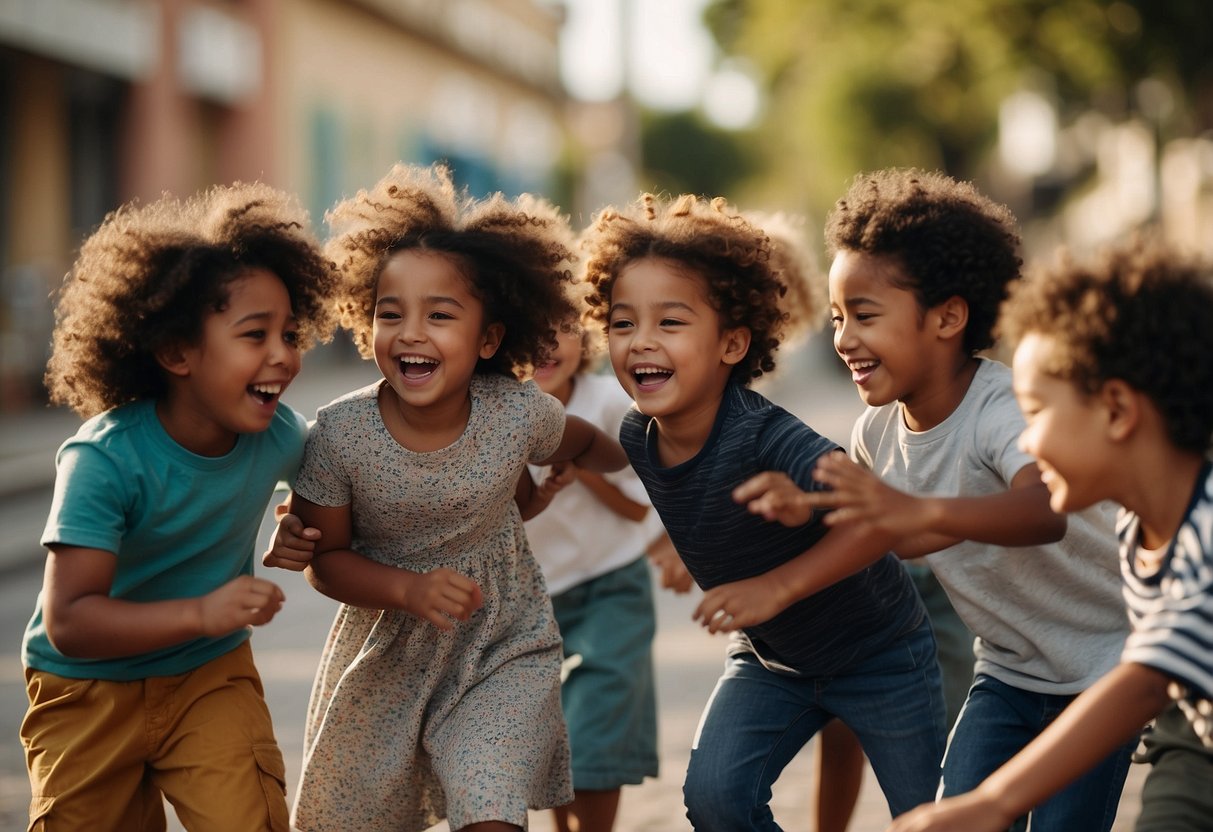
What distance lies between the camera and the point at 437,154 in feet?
121

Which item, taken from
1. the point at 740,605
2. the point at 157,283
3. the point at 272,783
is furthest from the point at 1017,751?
the point at 157,283

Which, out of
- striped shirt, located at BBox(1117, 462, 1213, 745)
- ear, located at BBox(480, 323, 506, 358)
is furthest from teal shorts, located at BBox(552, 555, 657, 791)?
striped shirt, located at BBox(1117, 462, 1213, 745)

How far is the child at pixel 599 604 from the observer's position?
4.66 metres

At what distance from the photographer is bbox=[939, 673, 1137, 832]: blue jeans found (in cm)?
352

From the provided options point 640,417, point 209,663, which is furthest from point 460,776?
point 640,417

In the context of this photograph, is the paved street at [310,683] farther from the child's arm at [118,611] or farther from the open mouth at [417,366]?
the child's arm at [118,611]

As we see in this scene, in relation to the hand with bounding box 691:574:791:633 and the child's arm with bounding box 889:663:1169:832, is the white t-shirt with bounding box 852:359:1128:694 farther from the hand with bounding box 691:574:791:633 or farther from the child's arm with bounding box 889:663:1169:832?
the child's arm with bounding box 889:663:1169:832

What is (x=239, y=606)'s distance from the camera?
3.20 m

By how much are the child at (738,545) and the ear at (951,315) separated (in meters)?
0.41

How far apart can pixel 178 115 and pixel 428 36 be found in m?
15.3

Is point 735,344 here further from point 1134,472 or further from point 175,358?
point 175,358

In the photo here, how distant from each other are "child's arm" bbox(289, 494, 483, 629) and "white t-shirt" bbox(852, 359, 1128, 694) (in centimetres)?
110

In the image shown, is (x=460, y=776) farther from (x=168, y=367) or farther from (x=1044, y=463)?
(x=1044, y=463)

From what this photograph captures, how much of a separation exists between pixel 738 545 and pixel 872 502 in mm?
734
